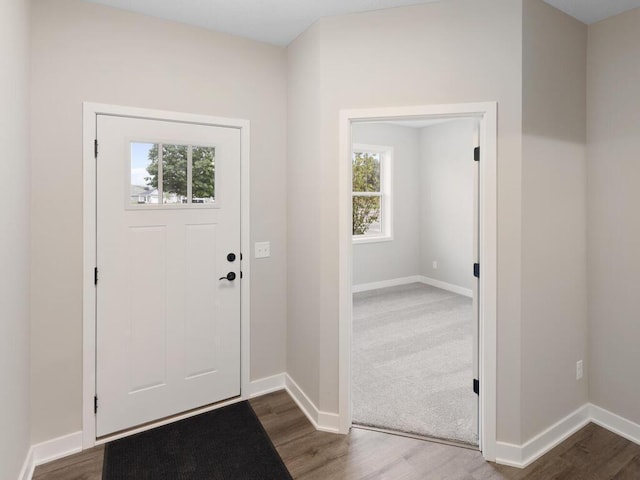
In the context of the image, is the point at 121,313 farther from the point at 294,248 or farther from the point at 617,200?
the point at 617,200

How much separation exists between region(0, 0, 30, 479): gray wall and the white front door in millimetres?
373

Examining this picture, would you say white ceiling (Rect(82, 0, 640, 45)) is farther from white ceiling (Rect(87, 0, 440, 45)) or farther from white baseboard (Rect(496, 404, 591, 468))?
white baseboard (Rect(496, 404, 591, 468))

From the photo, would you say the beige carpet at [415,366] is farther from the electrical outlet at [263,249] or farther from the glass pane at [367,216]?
the electrical outlet at [263,249]

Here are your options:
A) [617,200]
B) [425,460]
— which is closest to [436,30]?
[617,200]

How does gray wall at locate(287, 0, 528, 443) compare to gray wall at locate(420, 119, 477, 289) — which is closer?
gray wall at locate(287, 0, 528, 443)

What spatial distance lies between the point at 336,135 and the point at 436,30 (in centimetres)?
85

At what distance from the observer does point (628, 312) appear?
2297mm

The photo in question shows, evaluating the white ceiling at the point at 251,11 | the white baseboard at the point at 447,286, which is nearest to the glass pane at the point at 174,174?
the white ceiling at the point at 251,11

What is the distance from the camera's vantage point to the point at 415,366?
3.31 meters

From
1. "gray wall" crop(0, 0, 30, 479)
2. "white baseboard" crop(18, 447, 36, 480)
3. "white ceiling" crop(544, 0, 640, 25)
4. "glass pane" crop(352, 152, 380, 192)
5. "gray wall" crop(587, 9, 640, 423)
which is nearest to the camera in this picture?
"gray wall" crop(0, 0, 30, 479)

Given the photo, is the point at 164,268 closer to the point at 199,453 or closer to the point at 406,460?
the point at 199,453

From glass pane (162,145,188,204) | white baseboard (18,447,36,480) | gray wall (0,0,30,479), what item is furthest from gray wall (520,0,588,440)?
white baseboard (18,447,36,480)

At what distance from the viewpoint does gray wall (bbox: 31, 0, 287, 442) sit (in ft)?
6.73

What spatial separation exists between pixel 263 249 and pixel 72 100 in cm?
154
